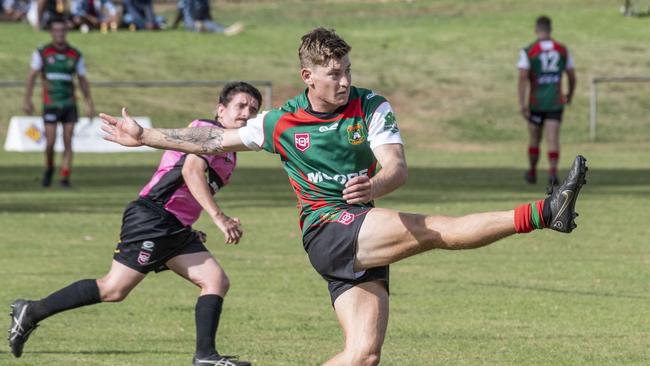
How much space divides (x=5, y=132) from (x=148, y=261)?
25280 mm

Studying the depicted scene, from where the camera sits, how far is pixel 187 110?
36062 mm

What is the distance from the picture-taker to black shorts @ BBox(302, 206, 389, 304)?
6.86 m

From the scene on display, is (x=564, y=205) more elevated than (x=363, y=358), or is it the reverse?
(x=564, y=205)

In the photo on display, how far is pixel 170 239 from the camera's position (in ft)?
28.7

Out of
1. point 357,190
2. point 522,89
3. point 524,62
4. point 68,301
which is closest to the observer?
point 357,190

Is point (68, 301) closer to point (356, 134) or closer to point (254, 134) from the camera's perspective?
point (254, 134)

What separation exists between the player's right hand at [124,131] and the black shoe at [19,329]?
1973 millimetres

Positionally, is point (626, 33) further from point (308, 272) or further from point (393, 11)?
point (308, 272)

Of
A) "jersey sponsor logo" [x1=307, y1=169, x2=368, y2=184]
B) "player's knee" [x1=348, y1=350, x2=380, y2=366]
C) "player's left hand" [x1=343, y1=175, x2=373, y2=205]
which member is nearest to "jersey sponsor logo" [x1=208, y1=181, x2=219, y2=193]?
"jersey sponsor logo" [x1=307, y1=169, x2=368, y2=184]

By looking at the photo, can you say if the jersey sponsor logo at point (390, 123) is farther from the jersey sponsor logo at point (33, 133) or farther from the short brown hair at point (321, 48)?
the jersey sponsor logo at point (33, 133)

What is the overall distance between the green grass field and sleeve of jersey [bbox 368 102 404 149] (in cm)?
223

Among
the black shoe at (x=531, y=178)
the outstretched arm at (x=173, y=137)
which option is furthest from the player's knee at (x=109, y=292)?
the black shoe at (x=531, y=178)

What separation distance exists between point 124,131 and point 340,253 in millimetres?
1272

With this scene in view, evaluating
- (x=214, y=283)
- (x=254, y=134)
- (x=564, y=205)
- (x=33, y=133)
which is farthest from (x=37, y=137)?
(x=564, y=205)
